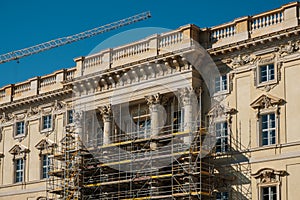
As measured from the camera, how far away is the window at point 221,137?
38.5 metres

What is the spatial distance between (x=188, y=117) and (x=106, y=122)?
18.7 feet

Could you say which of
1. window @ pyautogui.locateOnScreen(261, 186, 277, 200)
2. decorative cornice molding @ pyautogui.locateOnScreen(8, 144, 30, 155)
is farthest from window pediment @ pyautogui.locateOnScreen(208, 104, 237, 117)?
decorative cornice molding @ pyautogui.locateOnScreen(8, 144, 30, 155)

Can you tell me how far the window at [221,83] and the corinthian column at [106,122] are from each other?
6820 millimetres

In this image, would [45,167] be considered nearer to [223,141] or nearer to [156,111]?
[156,111]

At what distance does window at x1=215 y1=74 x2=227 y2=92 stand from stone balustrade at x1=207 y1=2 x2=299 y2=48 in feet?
5.63

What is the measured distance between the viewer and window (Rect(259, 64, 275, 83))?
37.5m

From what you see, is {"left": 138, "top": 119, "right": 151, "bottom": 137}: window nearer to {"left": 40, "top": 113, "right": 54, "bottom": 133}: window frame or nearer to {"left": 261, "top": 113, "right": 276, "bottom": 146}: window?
{"left": 261, "top": 113, "right": 276, "bottom": 146}: window

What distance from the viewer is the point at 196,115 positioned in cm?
3931

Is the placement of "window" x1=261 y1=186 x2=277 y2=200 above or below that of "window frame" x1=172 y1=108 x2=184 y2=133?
below

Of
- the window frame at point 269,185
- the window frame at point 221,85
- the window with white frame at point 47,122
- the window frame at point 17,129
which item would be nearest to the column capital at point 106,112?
the window with white frame at point 47,122

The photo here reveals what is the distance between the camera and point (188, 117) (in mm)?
39188

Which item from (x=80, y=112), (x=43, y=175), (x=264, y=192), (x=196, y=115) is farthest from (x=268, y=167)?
(x=43, y=175)

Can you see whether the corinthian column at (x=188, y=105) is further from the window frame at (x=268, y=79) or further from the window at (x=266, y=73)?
the window at (x=266, y=73)

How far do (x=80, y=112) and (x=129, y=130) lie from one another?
355cm
